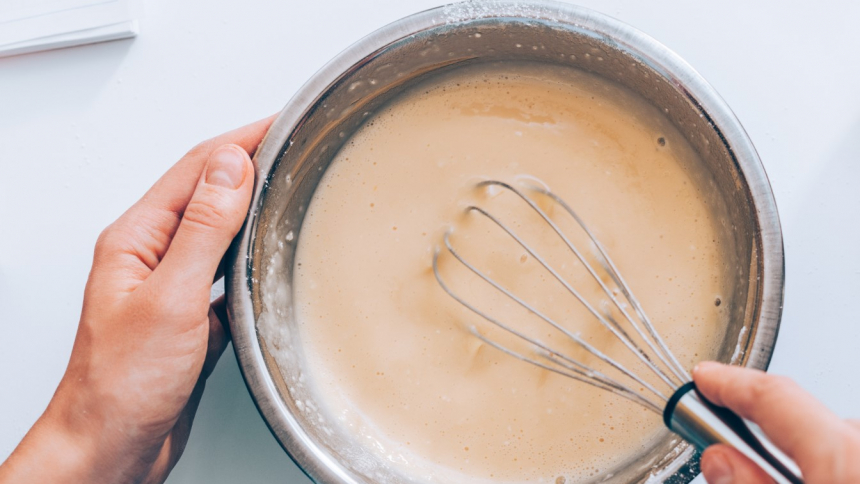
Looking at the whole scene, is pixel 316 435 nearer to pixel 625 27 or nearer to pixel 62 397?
pixel 62 397

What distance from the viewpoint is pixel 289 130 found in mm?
713

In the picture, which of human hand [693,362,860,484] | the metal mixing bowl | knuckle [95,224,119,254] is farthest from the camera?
knuckle [95,224,119,254]

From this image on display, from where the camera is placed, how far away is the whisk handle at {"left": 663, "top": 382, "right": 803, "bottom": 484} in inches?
19.6

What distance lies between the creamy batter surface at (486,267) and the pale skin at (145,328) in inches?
6.6

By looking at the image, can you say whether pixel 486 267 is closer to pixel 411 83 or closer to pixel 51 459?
pixel 411 83

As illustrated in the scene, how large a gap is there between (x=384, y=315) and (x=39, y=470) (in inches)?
18.3

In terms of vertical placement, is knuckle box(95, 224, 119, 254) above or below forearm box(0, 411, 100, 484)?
above

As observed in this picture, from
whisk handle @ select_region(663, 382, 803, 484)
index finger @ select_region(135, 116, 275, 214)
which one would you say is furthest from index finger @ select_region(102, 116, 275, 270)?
whisk handle @ select_region(663, 382, 803, 484)

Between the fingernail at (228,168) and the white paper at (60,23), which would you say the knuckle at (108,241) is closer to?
the fingernail at (228,168)

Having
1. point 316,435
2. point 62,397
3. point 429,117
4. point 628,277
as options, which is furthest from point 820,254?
point 62,397

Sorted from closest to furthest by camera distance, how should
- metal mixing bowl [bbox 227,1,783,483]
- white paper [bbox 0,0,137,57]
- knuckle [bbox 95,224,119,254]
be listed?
1. metal mixing bowl [bbox 227,1,783,483]
2. knuckle [bbox 95,224,119,254]
3. white paper [bbox 0,0,137,57]

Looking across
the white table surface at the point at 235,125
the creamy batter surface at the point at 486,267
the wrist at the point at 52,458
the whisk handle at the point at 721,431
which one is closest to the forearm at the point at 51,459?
the wrist at the point at 52,458

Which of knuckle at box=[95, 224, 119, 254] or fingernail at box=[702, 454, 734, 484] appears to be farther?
knuckle at box=[95, 224, 119, 254]

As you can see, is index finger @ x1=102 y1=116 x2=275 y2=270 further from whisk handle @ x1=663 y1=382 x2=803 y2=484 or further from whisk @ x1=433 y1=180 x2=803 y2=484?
whisk handle @ x1=663 y1=382 x2=803 y2=484
